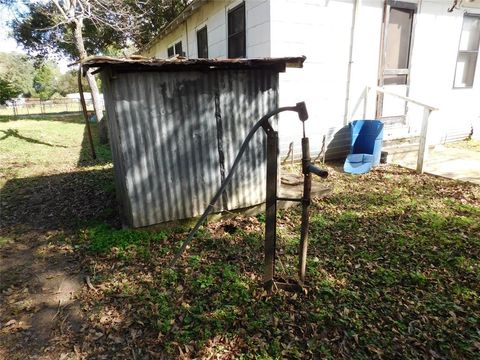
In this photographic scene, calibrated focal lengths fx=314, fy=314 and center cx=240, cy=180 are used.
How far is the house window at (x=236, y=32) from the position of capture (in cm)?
776

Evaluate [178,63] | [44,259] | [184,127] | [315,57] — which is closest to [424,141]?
[315,57]

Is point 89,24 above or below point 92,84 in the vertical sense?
above

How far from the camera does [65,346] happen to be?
2.80 metres

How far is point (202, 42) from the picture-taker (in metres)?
10.6

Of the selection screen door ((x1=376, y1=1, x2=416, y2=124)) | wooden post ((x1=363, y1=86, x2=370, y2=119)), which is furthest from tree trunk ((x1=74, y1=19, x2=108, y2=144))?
screen door ((x1=376, y1=1, x2=416, y2=124))

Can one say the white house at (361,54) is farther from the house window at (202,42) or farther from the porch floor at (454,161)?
the porch floor at (454,161)

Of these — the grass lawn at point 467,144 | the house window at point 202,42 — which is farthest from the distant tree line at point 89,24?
the grass lawn at point 467,144

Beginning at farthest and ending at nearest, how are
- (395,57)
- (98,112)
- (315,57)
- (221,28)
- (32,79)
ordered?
1. (32,79)
2. (98,112)
3. (221,28)
4. (395,57)
5. (315,57)

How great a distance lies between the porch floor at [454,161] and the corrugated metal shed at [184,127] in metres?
4.74

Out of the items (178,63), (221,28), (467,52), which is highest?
(221,28)

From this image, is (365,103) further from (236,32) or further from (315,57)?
(236,32)

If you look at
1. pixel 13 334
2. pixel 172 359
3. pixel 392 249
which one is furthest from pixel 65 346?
pixel 392 249

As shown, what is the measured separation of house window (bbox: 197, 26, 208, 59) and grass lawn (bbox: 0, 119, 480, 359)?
6635 millimetres

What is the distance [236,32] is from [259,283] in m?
6.79
